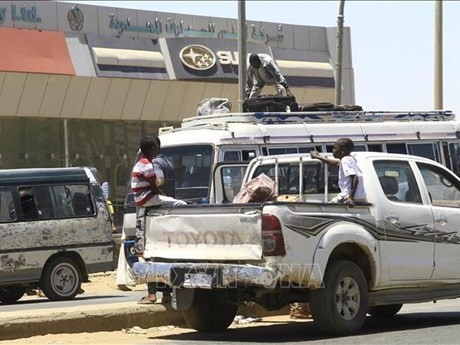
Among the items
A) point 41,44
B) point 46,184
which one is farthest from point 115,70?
point 46,184

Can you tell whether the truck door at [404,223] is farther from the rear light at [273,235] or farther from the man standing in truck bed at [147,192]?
the man standing in truck bed at [147,192]

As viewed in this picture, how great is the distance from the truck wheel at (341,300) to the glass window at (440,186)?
174cm

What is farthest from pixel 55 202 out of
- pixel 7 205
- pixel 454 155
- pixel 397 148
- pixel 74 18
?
pixel 74 18

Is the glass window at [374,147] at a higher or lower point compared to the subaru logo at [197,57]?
lower

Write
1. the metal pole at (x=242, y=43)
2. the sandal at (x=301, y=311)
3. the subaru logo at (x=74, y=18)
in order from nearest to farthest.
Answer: the sandal at (x=301, y=311)
the metal pole at (x=242, y=43)
the subaru logo at (x=74, y=18)

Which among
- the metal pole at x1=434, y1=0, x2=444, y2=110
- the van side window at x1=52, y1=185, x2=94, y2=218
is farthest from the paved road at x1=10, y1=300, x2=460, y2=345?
the metal pole at x1=434, y1=0, x2=444, y2=110

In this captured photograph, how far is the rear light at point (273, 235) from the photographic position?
11.4 m

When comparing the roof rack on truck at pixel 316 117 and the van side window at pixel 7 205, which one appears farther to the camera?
the van side window at pixel 7 205

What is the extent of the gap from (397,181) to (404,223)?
1.87ft

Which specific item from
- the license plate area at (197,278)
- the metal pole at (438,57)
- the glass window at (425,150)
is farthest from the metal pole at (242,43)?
the license plate area at (197,278)

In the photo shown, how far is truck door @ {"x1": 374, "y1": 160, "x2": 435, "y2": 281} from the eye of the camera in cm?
1245

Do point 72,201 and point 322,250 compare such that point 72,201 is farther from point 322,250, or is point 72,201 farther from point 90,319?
point 322,250

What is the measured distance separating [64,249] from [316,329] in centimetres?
806

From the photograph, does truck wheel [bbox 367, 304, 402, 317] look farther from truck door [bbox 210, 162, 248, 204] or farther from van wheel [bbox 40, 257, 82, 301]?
van wheel [bbox 40, 257, 82, 301]
